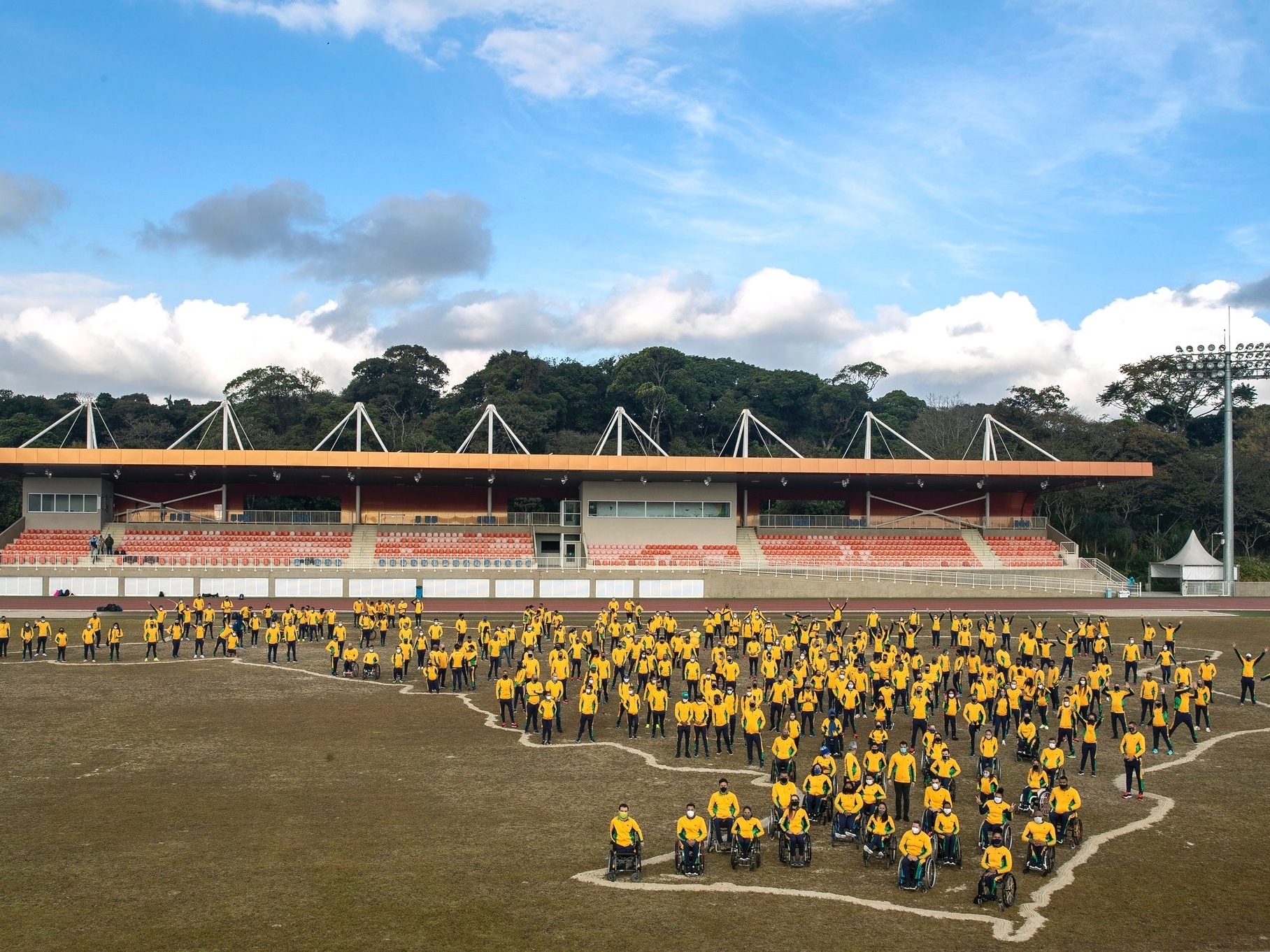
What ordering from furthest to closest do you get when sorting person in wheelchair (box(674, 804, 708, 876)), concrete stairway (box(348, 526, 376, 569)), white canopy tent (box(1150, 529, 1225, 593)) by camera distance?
white canopy tent (box(1150, 529, 1225, 593))
concrete stairway (box(348, 526, 376, 569))
person in wheelchair (box(674, 804, 708, 876))

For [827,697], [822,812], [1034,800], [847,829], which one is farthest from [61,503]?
[1034,800]

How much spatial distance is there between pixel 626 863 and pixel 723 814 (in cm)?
166

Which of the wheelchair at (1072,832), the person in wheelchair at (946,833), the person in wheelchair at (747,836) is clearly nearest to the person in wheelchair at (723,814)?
the person in wheelchair at (747,836)

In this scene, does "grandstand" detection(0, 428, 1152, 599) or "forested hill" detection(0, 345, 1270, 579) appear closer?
"grandstand" detection(0, 428, 1152, 599)

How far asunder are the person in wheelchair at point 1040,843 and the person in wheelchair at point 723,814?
384 cm

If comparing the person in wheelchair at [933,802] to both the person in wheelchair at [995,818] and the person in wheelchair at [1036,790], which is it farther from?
the person in wheelchair at [1036,790]

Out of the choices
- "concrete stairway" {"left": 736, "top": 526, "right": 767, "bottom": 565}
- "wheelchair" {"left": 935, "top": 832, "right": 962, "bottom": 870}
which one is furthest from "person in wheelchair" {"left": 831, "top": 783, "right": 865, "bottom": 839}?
"concrete stairway" {"left": 736, "top": 526, "right": 767, "bottom": 565}

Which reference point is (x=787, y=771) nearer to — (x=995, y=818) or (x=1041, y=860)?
(x=995, y=818)

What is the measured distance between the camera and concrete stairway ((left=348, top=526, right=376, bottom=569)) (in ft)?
178

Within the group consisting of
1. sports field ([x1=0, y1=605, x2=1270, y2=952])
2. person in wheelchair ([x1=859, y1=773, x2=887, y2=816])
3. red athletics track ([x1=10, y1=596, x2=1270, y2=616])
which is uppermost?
red athletics track ([x1=10, y1=596, x2=1270, y2=616])

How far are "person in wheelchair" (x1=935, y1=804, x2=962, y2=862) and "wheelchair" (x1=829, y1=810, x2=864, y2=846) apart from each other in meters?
1.22

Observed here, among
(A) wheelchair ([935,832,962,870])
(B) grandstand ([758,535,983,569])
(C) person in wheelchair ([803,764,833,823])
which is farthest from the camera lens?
(B) grandstand ([758,535,983,569])

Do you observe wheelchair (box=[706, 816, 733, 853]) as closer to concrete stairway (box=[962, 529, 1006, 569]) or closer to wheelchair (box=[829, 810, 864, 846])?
wheelchair (box=[829, 810, 864, 846])

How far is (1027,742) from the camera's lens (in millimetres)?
19719
